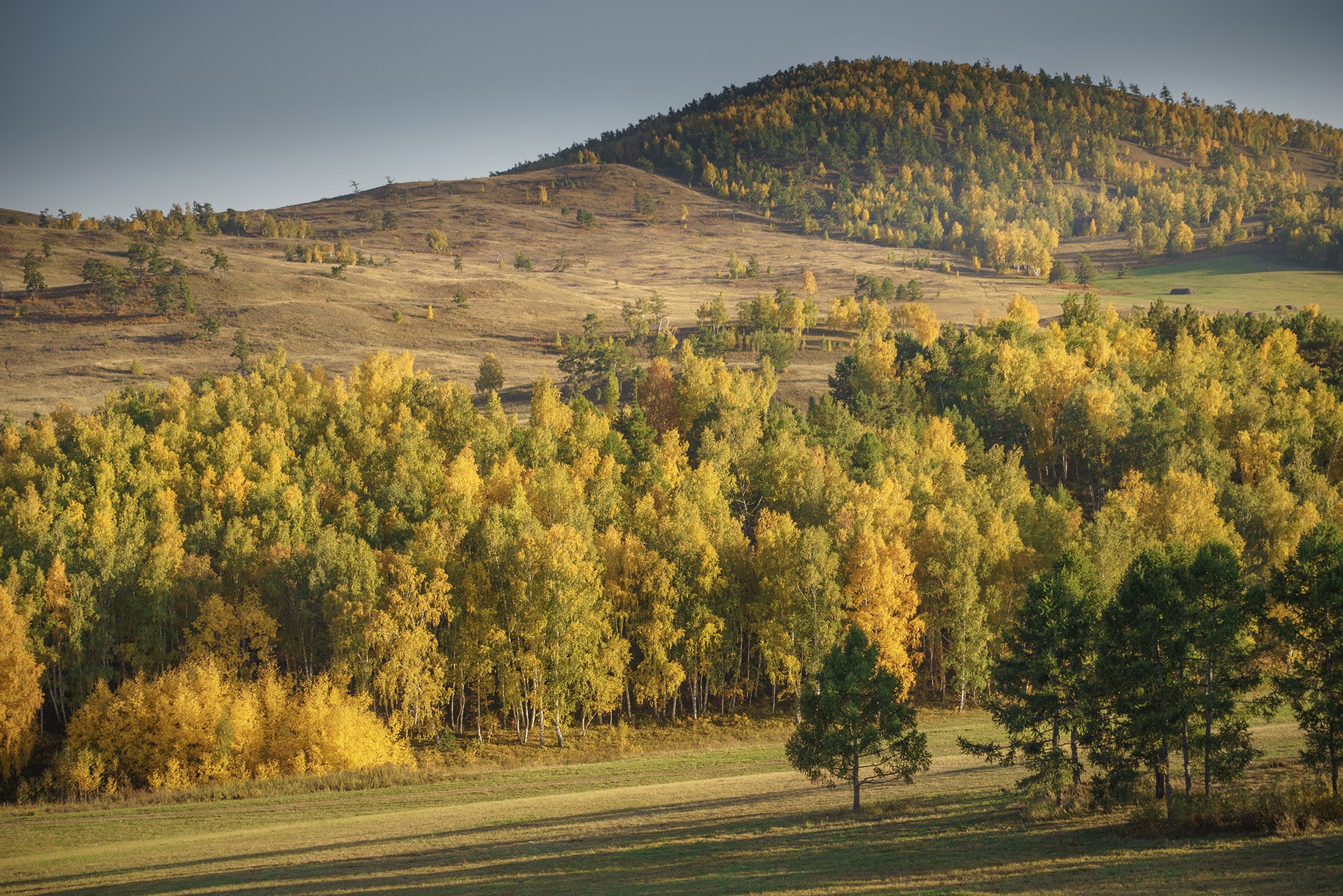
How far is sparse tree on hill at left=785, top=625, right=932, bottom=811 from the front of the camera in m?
40.9

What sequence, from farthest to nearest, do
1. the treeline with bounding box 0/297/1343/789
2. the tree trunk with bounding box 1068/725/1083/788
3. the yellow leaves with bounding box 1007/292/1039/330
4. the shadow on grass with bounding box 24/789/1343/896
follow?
the yellow leaves with bounding box 1007/292/1039/330
the treeline with bounding box 0/297/1343/789
the tree trunk with bounding box 1068/725/1083/788
the shadow on grass with bounding box 24/789/1343/896

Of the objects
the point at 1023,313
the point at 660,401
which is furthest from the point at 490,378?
the point at 1023,313

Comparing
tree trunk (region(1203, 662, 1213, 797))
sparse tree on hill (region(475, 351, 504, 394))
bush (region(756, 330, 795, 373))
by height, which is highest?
bush (region(756, 330, 795, 373))

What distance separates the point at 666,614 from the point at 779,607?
28.2 feet

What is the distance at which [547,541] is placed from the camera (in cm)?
7169

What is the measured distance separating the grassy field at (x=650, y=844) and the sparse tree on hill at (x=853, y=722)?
2052 millimetres

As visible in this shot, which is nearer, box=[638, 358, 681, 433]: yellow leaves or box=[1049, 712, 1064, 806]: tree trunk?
box=[1049, 712, 1064, 806]: tree trunk

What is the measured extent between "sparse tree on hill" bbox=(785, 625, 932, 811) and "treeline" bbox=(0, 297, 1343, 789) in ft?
32.5

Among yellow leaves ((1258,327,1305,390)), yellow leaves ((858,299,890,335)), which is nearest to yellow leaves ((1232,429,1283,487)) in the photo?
yellow leaves ((1258,327,1305,390))

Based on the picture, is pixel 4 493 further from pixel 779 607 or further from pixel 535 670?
pixel 779 607

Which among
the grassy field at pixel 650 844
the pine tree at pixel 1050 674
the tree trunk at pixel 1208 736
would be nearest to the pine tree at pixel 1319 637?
the tree trunk at pixel 1208 736

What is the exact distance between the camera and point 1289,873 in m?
27.4

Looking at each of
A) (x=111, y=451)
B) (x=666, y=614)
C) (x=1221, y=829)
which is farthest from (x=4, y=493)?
(x=1221, y=829)

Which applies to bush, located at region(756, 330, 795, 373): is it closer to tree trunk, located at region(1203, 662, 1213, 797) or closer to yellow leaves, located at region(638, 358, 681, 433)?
yellow leaves, located at region(638, 358, 681, 433)
